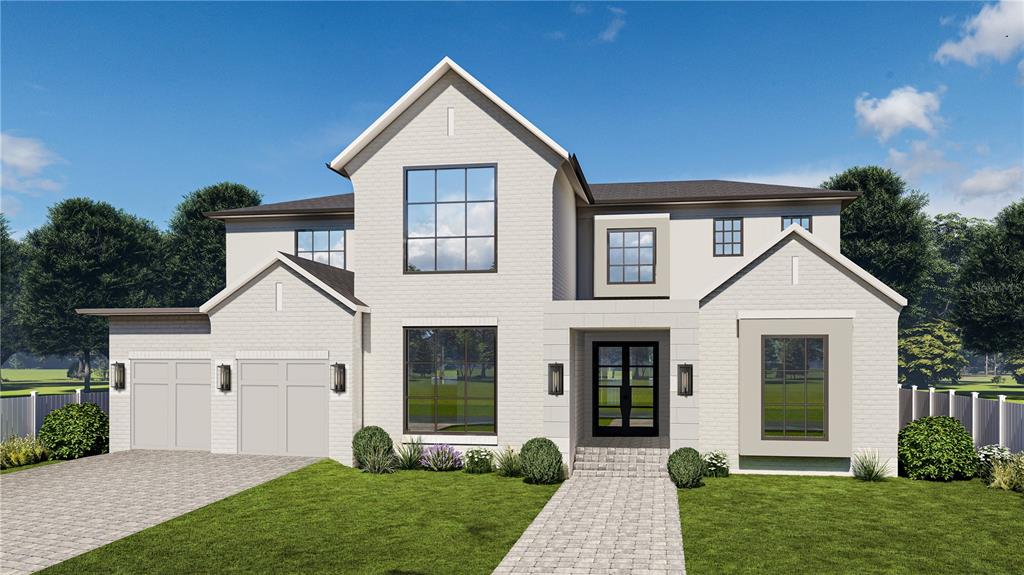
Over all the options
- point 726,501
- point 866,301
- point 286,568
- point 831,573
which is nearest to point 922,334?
point 866,301

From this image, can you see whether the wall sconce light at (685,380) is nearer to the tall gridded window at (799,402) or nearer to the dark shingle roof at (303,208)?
the tall gridded window at (799,402)

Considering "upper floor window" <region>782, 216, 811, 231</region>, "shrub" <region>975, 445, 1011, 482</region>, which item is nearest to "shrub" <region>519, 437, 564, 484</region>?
"shrub" <region>975, 445, 1011, 482</region>

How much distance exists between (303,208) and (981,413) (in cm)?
1996

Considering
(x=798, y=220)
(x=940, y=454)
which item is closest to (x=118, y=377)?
(x=798, y=220)

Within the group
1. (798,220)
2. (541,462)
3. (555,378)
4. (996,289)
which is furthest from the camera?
(996,289)

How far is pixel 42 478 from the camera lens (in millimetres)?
15750

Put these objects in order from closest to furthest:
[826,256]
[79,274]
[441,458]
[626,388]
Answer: [826,256], [441,458], [626,388], [79,274]

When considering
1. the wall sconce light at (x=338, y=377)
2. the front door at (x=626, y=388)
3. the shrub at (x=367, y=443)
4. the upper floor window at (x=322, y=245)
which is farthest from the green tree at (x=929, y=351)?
the wall sconce light at (x=338, y=377)

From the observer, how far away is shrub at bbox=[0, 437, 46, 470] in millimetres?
17375

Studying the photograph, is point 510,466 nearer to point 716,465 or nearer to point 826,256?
point 716,465

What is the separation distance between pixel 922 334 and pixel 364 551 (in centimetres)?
5414

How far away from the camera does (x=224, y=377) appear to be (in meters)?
17.8

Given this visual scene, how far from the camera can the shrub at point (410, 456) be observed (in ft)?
55.5

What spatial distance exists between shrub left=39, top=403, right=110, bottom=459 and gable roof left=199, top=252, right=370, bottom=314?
4655 mm
